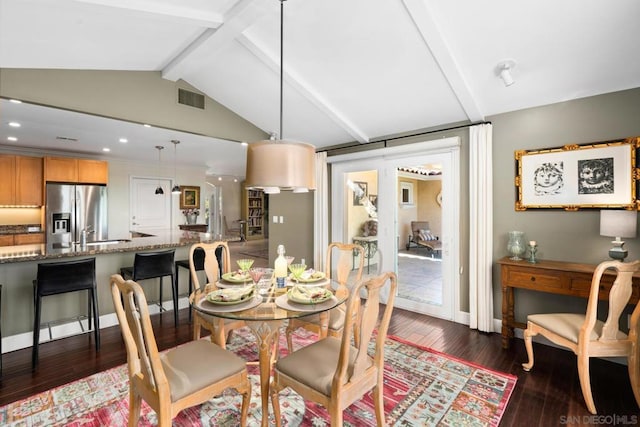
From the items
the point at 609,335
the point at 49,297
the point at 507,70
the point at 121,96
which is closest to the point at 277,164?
the point at 507,70

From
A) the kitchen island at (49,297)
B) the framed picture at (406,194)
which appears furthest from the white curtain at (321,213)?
the kitchen island at (49,297)

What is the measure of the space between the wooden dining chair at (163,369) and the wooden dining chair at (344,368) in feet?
1.00

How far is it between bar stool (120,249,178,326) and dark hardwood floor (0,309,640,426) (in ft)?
2.01

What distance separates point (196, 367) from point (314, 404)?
3.06ft

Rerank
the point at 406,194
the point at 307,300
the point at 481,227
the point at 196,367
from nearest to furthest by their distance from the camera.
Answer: the point at 196,367 → the point at 307,300 → the point at 481,227 → the point at 406,194

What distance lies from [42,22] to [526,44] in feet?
12.5

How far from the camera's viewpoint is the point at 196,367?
1.69m

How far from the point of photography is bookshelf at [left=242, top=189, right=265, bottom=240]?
11.4 m

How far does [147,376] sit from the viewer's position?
1.51 m

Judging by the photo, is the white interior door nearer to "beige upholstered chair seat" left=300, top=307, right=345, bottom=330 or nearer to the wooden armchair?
the wooden armchair

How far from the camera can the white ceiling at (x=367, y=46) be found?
225cm

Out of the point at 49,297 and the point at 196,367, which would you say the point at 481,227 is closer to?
the point at 196,367

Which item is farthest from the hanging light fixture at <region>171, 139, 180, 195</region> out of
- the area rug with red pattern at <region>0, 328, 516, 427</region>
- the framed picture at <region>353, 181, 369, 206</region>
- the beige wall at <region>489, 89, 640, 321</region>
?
the beige wall at <region>489, 89, 640, 321</region>

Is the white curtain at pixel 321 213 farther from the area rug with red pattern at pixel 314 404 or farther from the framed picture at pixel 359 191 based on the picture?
the area rug with red pattern at pixel 314 404
